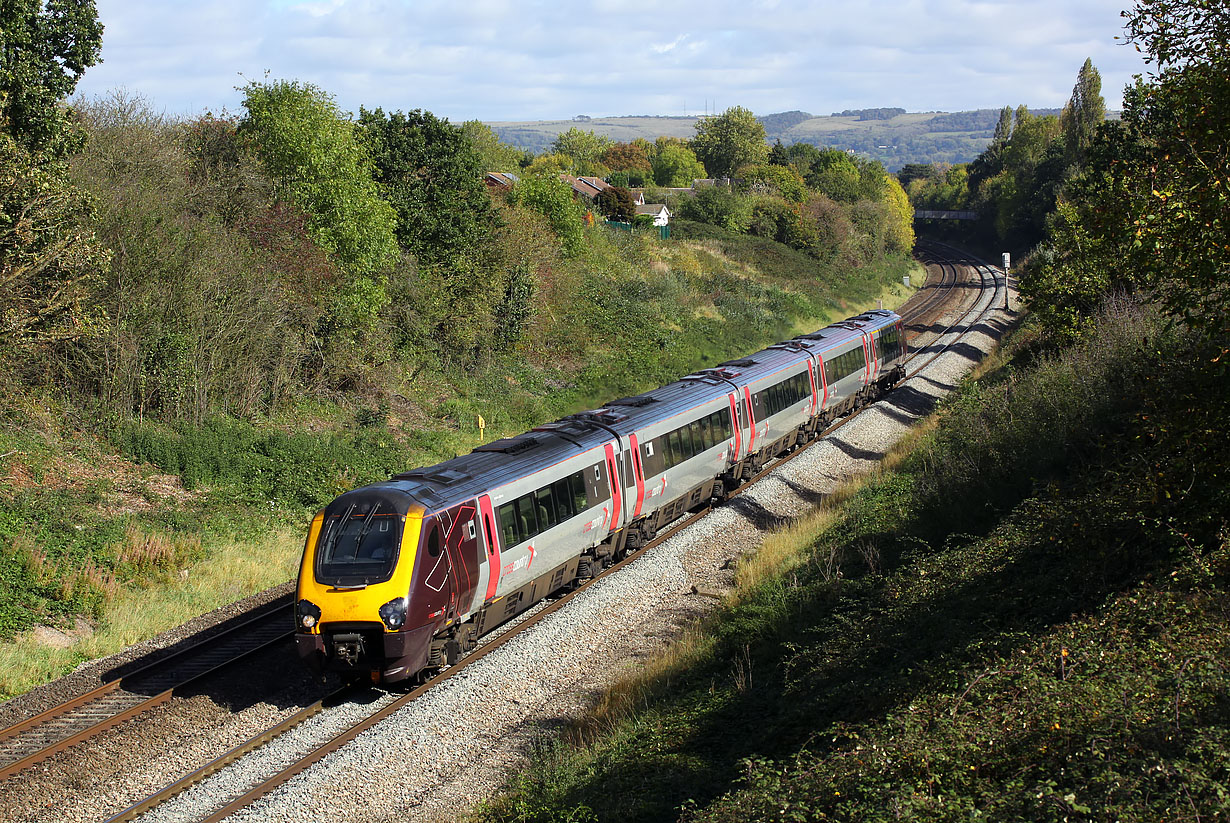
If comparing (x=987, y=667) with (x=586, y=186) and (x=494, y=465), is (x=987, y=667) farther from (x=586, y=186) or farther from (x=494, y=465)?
(x=586, y=186)

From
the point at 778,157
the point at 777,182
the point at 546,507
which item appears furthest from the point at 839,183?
the point at 546,507

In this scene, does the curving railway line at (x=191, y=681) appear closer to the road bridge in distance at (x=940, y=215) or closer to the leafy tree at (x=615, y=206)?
the leafy tree at (x=615, y=206)

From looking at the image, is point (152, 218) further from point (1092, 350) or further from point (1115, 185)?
point (1092, 350)

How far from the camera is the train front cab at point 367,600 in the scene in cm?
1169

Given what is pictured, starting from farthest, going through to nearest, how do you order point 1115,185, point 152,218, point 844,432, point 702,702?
point 844,432, point 152,218, point 702,702, point 1115,185

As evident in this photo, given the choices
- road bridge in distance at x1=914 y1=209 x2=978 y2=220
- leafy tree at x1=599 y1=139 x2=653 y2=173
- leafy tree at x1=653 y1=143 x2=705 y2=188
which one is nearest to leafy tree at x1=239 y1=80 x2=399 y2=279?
leafy tree at x1=653 y1=143 x2=705 y2=188

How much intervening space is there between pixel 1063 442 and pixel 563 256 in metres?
26.9

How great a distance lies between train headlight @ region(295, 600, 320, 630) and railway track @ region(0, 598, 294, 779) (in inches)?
80.5

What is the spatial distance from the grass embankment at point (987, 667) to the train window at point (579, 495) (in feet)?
9.29

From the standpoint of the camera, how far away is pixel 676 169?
103562mm

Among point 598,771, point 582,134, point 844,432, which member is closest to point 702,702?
point 598,771

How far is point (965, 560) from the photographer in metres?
12.8

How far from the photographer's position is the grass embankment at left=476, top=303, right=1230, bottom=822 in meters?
6.57

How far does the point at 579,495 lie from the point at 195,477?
29.1 feet
